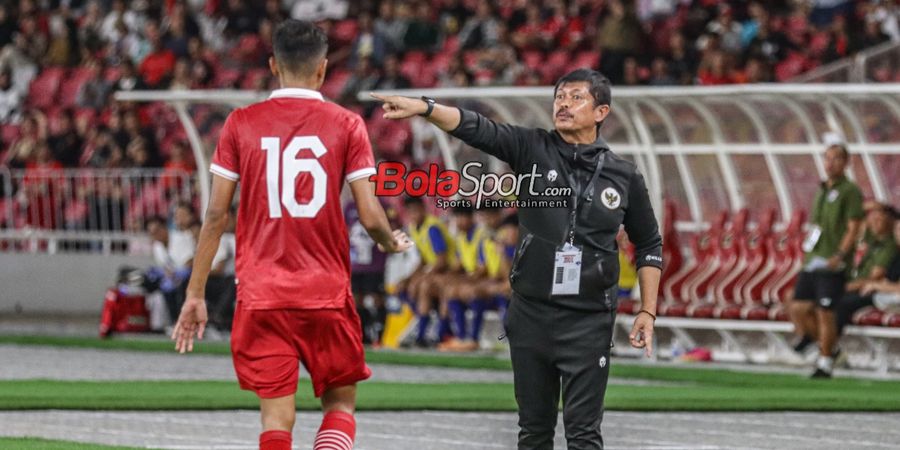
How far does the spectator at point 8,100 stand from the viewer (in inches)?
1286

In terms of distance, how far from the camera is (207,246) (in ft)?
26.8

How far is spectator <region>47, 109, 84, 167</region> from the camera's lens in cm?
2970

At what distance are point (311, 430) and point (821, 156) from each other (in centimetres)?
907

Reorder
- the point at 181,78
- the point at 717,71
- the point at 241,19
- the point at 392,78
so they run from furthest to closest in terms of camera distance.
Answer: the point at 241,19 < the point at 181,78 < the point at 392,78 < the point at 717,71

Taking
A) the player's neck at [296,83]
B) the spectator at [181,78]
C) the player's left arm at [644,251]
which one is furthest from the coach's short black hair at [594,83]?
the spectator at [181,78]

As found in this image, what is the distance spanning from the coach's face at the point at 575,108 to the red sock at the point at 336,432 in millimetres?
1623

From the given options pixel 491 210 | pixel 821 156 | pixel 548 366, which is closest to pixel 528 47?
pixel 491 210

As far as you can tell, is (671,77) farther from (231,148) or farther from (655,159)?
(231,148)

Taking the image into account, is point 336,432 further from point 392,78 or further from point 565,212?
point 392,78

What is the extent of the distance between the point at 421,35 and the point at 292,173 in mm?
20476

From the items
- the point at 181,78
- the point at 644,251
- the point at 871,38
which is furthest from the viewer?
the point at 181,78

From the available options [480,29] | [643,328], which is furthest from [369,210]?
[480,29]

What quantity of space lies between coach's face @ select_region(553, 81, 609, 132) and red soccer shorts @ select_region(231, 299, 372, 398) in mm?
1328

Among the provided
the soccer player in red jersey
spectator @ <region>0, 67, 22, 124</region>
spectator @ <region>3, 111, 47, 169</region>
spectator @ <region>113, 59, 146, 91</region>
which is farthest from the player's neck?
spectator @ <region>0, 67, 22, 124</region>
